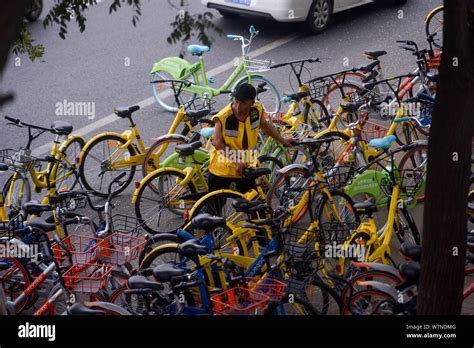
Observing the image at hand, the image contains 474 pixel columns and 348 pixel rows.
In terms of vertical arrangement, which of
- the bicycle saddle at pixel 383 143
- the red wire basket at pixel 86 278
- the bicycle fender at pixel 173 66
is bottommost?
the red wire basket at pixel 86 278

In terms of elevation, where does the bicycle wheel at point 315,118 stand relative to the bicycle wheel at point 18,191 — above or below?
above

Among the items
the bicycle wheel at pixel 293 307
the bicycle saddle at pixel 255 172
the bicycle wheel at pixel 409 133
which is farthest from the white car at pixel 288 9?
the bicycle wheel at pixel 293 307

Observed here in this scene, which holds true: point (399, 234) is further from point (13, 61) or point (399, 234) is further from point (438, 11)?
point (13, 61)

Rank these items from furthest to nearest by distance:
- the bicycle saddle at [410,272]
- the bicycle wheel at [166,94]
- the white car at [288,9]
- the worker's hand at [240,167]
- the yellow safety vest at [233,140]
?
the white car at [288,9], the bicycle wheel at [166,94], the yellow safety vest at [233,140], the worker's hand at [240,167], the bicycle saddle at [410,272]

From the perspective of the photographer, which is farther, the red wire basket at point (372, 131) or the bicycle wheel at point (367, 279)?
the red wire basket at point (372, 131)

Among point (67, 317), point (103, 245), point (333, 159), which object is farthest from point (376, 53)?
point (67, 317)

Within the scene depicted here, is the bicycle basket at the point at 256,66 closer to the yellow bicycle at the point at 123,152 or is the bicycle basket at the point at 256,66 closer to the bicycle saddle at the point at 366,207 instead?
the yellow bicycle at the point at 123,152

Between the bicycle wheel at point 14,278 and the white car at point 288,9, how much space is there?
26.6 feet

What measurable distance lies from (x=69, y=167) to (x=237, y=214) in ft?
7.58

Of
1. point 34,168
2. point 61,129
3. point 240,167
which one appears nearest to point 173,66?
point 61,129

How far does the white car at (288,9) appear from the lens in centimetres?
1507

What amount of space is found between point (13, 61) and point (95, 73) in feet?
4.60

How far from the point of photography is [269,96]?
43.1ft

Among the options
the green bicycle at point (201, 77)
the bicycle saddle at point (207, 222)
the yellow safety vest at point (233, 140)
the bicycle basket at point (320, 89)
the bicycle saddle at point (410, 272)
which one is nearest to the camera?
the bicycle saddle at point (410, 272)
